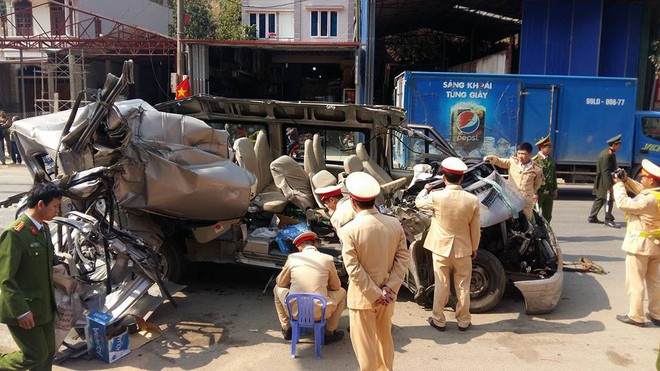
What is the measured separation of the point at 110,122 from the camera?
16.4 ft

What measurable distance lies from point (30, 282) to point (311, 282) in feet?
7.19

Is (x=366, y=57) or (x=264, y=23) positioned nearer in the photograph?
(x=366, y=57)

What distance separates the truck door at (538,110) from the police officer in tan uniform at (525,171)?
685 cm

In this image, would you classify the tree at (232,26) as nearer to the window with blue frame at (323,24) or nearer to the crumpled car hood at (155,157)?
the window with blue frame at (323,24)

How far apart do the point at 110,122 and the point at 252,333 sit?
2369 millimetres

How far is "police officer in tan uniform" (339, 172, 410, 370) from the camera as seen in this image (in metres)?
3.94

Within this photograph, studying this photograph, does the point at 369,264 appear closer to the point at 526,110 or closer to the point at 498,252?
the point at 498,252

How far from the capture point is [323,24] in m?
36.9

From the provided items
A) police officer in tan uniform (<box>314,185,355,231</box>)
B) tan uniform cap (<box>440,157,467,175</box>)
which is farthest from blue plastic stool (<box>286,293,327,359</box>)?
tan uniform cap (<box>440,157,467,175</box>)

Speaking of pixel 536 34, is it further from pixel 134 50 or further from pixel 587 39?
pixel 134 50

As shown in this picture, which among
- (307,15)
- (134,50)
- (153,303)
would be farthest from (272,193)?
(307,15)

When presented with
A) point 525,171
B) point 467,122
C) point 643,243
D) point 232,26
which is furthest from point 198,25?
point 643,243

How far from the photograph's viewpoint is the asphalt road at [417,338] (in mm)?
4828

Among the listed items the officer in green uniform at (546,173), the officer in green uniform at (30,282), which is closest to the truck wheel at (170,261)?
the officer in green uniform at (30,282)
